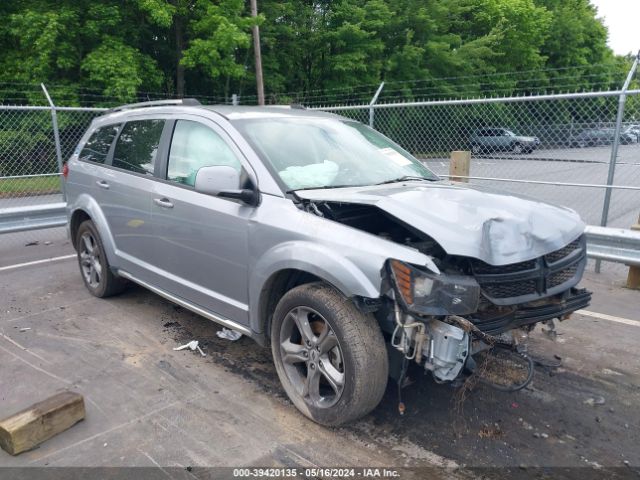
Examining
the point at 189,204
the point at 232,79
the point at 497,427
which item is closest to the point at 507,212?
the point at 497,427

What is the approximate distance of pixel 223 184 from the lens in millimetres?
3428

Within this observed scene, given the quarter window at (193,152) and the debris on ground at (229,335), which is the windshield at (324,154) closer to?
the quarter window at (193,152)

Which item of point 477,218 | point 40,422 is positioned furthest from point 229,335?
point 477,218

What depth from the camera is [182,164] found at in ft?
13.8

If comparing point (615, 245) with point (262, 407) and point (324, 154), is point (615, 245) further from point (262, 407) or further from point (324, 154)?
point (262, 407)

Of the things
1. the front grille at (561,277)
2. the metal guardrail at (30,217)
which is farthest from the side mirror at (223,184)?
the metal guardrail at (30,217)

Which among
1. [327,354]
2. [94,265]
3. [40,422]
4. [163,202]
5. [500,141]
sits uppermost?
[500,141]

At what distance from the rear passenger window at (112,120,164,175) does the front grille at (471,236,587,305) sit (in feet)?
9.55

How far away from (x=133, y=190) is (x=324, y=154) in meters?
1.77

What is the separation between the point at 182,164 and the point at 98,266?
1.93 m

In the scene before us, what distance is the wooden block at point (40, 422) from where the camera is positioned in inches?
116

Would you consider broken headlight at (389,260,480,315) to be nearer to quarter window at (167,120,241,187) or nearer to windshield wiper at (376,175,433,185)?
windshield wiper at (376,175,433,185)

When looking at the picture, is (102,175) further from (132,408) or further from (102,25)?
(102,25)

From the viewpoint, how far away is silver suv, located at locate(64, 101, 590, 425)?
9.31ft
